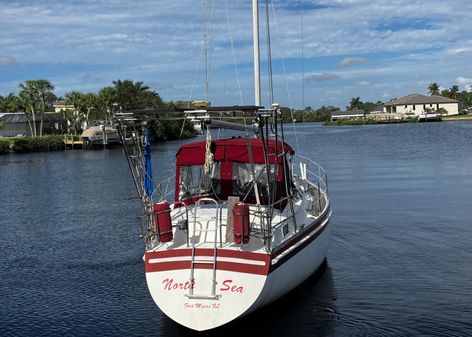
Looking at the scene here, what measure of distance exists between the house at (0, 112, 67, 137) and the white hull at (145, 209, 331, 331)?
321ft

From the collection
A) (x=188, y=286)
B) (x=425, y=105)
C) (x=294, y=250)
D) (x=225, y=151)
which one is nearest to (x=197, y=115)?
(x=225, y=151)

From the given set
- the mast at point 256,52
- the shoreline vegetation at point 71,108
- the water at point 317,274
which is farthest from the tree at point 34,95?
the mast at point 256,52

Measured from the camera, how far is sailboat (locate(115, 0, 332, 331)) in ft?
37.7

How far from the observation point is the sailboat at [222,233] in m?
11.5

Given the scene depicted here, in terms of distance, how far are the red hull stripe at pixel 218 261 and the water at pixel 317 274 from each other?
1.60 meters

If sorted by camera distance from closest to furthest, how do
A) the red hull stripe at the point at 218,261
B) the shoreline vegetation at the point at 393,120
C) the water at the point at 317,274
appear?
1. the red hull stripe at the point at 218,261
2. the water at the point at 317,274
3. the shoreline vegetation at the point at 393,120

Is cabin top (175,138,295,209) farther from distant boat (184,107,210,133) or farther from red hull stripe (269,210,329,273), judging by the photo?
distant boat (184,107,210,133)

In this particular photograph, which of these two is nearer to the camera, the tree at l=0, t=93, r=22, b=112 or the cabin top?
the cabin top

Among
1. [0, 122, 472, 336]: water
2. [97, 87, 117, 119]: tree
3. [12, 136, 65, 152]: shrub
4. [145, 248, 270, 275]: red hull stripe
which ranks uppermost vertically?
[97, 87, 117, 119]: tree

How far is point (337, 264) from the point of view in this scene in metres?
17.8

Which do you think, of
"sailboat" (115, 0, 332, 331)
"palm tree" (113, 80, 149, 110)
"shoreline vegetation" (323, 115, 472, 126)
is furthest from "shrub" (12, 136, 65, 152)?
"shoreline vegetation" (323, 115, 472, 126)

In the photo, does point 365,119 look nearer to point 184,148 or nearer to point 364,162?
point 364,162

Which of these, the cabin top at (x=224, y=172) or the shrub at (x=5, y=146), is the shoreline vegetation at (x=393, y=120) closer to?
the shrub at (x=5, y=146)

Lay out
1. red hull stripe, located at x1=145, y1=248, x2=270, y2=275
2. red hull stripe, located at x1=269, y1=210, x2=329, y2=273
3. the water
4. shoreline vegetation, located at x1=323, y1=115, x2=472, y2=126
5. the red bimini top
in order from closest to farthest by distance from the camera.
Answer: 1. red hull stripe, located at x1=145, y1=248, x2=270, y2=275
2. red hull stripe, located at x1=269, y1=210, x2=329, y2=273
3. the water
4. the red bimini top
5. shoreline vegetation, located at x1=323, y1=115, x2=472, y2=126
